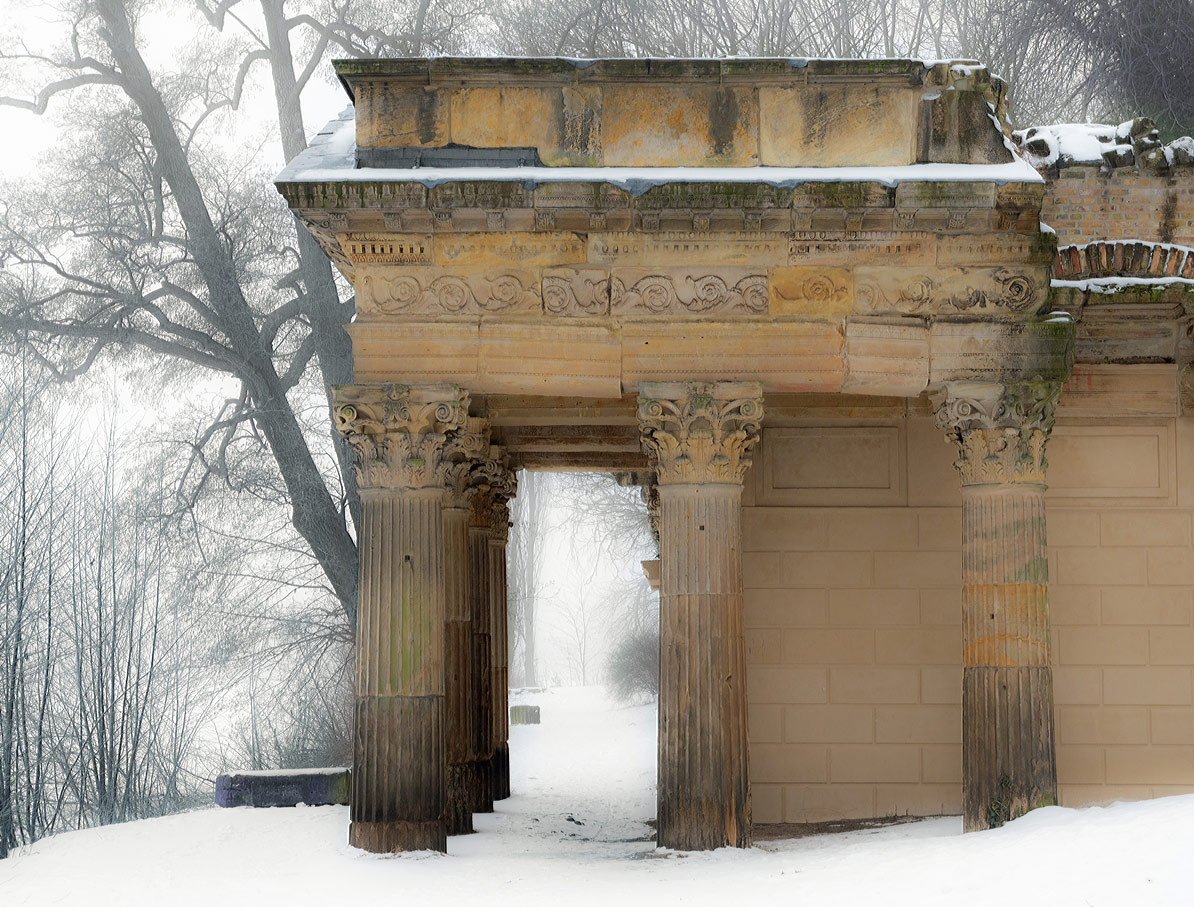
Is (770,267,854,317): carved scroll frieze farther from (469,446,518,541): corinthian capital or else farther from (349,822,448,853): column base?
(349,822,448,853): column base

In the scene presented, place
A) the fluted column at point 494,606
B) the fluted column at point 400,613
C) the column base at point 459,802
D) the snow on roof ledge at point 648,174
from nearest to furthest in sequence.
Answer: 1. the snow on roof ledge at point 648,174
2. the fluted column at point 400,613
3. the column base at point 459,802
4. the fluted column at point 494,606

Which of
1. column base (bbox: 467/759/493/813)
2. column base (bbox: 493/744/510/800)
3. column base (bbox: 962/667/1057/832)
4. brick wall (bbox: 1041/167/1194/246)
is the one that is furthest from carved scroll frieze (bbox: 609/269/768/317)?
column base (bbox: 493/744/510/800)

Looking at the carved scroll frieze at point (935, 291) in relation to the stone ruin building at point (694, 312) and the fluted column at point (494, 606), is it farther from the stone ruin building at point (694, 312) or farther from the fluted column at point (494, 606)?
the fluted column at point (494, 606)

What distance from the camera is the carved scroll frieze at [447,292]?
11.6m

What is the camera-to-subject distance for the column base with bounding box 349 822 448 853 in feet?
36.4

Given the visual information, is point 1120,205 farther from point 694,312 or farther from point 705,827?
point 705,827

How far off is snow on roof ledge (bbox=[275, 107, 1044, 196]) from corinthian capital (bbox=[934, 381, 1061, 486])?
1.72 meters

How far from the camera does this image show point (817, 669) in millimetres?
13820

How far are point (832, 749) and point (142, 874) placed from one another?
21.2ft

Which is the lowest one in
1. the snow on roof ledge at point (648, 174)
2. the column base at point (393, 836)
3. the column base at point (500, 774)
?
the column base at point (500, 774)

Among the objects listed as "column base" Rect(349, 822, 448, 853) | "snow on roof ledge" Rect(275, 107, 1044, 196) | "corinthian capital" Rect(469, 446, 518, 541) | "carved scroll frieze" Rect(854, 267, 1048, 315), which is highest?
"snow on roof ledge" Rect(275, 107, 1044, 196)

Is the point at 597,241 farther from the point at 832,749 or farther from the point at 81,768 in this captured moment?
the point at 81,768

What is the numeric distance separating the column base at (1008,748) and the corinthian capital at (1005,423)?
63.5 inches

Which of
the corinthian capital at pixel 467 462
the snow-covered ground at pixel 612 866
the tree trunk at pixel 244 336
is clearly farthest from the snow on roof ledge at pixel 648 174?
the tree trunk at pixel 244 336
